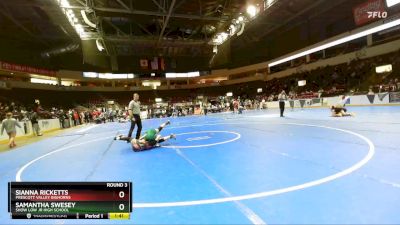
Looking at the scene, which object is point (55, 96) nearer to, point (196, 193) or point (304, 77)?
point (304, 77)

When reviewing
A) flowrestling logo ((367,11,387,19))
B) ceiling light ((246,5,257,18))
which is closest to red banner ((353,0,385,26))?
flowrestling logo ((367,11,387,19))

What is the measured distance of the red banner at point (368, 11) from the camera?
77.3ft

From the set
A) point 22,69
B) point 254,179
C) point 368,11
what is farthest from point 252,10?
point 22,69

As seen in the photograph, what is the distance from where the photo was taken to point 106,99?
49.3 meters

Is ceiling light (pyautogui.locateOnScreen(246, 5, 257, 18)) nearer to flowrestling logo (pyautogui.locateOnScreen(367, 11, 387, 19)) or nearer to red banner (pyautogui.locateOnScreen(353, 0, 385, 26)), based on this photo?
red banner (pyautogui.locateOnScreen(353, 0, 385, 26))

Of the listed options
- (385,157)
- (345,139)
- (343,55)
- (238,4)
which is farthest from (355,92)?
(385,157)

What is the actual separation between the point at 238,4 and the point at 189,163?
20.2m
